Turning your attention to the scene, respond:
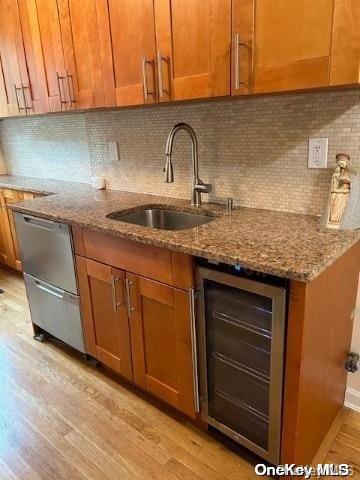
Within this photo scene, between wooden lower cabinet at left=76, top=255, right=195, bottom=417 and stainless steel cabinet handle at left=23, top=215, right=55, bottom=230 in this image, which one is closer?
wooden lower cabinet at left=76, top=255, right=195, bottom=417

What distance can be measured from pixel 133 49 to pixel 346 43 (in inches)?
36.4

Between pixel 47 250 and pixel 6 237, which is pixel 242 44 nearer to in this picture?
pixel 47 250

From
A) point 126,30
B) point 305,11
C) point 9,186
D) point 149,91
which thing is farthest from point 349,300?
point 9,186

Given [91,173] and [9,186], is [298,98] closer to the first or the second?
[91,173]

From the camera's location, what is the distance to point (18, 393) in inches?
71.0

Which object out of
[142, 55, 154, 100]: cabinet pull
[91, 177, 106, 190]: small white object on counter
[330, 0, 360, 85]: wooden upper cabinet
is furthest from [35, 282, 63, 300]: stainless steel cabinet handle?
[330, 0, 360, 85]: wooden upper cabinet

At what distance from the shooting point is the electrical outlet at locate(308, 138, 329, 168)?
1.44 meters

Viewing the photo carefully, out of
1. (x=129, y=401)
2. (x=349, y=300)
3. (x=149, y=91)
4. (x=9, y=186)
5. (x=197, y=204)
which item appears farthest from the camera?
(x=9, y=186)

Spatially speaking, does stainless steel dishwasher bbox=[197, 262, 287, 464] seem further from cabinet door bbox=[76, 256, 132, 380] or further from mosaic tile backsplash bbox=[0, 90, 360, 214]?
mosaic tile backsplash bbox=[0, 90, 360, 214]

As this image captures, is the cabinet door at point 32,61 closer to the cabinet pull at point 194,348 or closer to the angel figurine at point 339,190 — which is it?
the cabinet pull at point 194,348

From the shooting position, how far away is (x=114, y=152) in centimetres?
233

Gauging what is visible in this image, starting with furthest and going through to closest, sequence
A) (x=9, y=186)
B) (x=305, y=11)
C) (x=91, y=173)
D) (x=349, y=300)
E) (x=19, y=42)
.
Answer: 1. (x=9, y=186)
2. (x=91, y=173)
3. (x=19, y=42)
4. (x=349, y=300)
5. (x=305, y=11)

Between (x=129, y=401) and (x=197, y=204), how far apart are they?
1056mm

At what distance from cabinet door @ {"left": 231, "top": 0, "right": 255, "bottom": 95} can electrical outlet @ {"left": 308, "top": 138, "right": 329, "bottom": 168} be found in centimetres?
41
